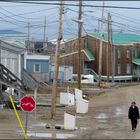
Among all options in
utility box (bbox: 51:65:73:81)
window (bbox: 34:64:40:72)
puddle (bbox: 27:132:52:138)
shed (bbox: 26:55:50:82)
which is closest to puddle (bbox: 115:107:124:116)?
puddle (bbox: 27:132:52:138)

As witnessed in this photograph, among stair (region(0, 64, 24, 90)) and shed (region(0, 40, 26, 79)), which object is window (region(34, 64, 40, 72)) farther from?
stair (region(0, 64, 24, 90))

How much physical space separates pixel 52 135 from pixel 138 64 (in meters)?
67.1

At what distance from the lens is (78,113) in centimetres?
3753

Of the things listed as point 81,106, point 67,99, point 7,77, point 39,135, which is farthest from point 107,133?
point 7,77

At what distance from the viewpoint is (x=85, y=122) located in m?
32.2

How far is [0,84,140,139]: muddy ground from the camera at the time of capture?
84.9ft

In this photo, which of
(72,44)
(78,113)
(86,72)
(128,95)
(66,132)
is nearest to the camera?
(66,132)

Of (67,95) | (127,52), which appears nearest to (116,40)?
(127,52)

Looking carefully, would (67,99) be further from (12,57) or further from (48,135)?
(48,135)

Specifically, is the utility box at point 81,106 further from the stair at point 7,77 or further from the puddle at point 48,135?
the puddle at point 48,135

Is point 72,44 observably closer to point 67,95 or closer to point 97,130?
point 67,95

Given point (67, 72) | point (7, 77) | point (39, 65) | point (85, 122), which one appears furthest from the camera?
point (67, 72)

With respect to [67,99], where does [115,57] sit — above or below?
above

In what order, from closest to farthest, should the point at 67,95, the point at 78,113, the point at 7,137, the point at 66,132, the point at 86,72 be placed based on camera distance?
the point at 7,137
the point at 66,132
the point at 78,113
the point at 67,95
the point at 86,72
